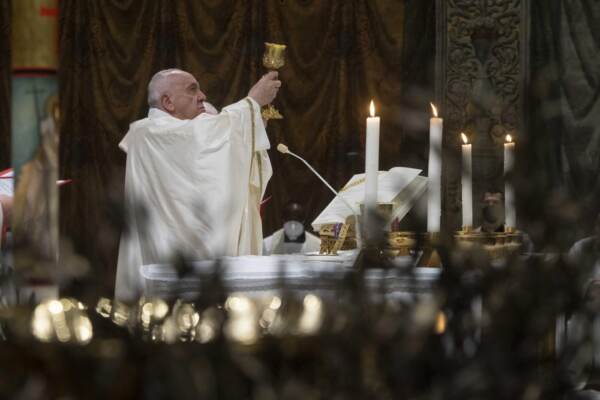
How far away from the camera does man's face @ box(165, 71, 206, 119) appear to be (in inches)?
215

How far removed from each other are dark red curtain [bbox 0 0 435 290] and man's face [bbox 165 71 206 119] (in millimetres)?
2373

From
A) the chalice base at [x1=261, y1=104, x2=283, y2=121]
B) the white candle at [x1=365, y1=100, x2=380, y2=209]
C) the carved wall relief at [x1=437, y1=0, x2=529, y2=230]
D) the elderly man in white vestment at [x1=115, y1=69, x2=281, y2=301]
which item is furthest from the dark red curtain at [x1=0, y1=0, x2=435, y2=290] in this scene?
the white candle at [x1=365, y1=100, x2=380, y2=209]

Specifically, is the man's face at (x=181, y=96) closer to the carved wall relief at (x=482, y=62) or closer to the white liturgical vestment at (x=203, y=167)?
the white liturgical vestment at (x=203, y=167)

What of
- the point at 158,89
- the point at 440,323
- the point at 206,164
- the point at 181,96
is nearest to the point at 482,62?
the point at 181,96

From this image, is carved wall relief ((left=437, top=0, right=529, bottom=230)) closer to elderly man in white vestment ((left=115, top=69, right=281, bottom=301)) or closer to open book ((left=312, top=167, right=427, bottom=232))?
elderly man in white vestment ((left=115, top=69, right=281, bottom=301))

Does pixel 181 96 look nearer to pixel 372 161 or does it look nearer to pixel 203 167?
pixel 203 167

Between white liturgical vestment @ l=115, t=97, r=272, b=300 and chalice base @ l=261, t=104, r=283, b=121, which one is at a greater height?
chalice base @ l=261, t=104, r=283, b=121

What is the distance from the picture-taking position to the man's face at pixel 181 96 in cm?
547

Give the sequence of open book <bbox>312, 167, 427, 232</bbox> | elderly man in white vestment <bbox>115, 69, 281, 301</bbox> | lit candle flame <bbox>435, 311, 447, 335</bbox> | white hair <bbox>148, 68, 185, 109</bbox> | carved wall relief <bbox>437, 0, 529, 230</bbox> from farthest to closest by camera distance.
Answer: carved wall relief <bbox>437, 0, 529, 230</bbox>, white hair <bbox>148, 68, 185, 109</bbox>, elderly man in white vestment <bbox>115, 69, 281, 301</bbox>, open book <bbox>312, 167, 427, 232</bbox>, lit candle flame <bbox>435, 311, 447, 335</bbox>

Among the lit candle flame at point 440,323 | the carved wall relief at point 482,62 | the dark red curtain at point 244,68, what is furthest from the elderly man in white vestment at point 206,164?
the lit candle flame at point 440,323

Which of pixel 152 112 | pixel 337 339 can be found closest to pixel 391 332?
pixel 337 339

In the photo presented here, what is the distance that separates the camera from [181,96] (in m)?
5.48

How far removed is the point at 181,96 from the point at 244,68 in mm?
2506

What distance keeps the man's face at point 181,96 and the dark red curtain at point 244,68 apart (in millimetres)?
2373
